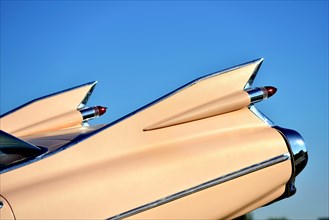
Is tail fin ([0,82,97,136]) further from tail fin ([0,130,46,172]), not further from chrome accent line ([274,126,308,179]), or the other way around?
chrome accent line ([274,126,308,179])

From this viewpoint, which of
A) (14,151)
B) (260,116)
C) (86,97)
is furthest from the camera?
(86,97)

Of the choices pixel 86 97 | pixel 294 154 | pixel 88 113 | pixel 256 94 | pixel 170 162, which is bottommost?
pixel 294 154

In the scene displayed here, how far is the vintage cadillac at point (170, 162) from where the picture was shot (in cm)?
312

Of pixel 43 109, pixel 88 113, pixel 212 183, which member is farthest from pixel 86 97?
pixel 212 183

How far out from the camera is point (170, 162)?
343 cm

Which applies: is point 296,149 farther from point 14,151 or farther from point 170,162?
point 14,151

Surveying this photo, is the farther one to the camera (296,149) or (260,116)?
(260,116)

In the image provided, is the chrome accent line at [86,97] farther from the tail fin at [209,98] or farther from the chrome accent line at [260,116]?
the chrome accent line at [260,116]

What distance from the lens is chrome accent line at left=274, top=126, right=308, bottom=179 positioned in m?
3.74

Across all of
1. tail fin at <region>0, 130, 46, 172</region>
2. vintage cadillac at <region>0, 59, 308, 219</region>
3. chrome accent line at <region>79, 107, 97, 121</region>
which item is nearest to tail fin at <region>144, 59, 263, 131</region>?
vintage cadillac at <region>0, 59, 308, 219</region>

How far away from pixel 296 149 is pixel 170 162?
2.89 feet

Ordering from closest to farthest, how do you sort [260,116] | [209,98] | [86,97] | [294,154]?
[294,154]
[209,98]
[260,116]
[86,97]

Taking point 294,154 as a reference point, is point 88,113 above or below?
above

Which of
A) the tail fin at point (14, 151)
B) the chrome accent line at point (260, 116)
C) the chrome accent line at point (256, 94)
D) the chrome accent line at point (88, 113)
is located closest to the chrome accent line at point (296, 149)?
the chrome accent line at point (260, 116)
